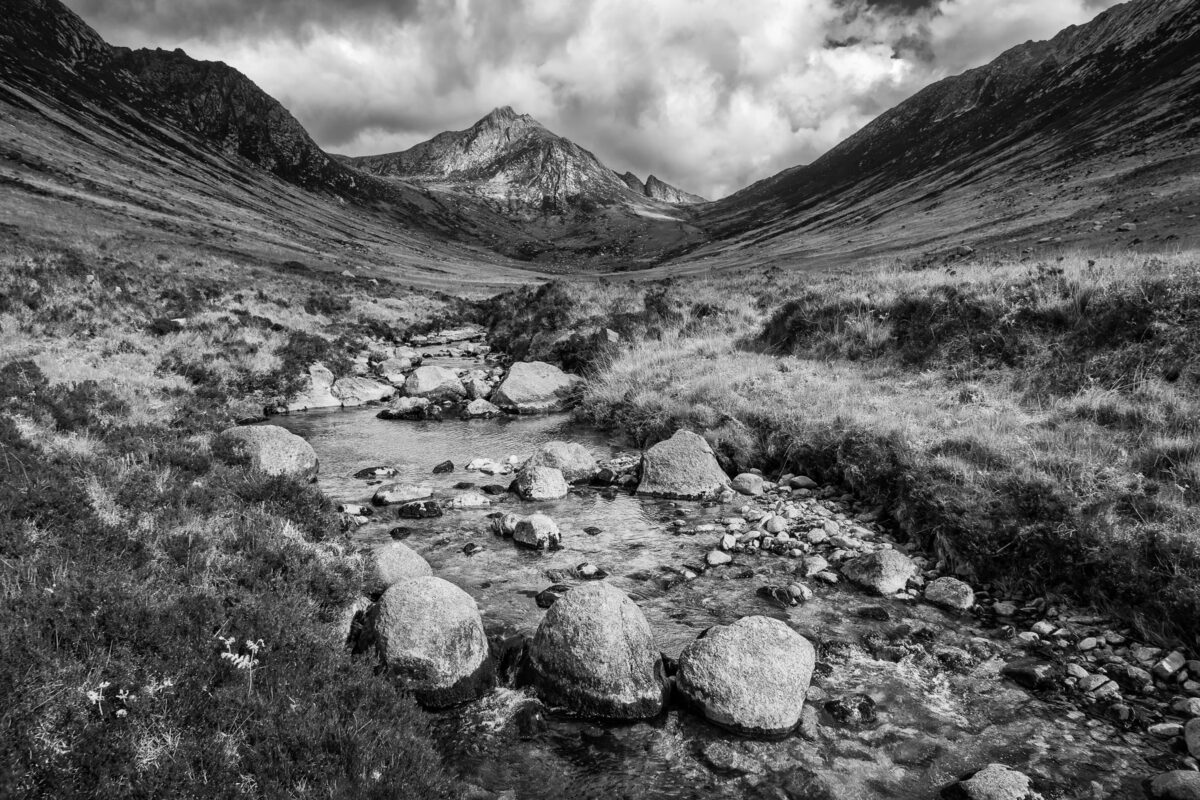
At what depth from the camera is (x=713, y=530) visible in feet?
37.2

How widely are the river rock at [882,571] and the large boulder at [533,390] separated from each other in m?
14.5

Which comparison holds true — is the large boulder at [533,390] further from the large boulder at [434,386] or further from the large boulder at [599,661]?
the large boulder at [599,661]

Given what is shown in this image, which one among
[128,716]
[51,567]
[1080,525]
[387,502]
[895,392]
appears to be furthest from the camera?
[895,392]

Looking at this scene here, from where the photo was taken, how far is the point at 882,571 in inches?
352

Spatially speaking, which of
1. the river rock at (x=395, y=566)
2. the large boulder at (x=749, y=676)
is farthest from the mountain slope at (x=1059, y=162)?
the river rock at (x=395, y=566)

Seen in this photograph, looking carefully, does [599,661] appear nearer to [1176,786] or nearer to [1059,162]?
[1176,786]

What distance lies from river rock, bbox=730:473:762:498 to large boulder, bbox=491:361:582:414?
10319 millimetres

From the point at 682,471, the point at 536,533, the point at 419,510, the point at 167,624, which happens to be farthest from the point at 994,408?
the point at 167,624

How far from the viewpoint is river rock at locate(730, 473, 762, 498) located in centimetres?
1305

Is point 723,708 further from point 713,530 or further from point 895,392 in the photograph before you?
point 895,392

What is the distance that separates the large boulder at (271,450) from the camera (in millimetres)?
12102

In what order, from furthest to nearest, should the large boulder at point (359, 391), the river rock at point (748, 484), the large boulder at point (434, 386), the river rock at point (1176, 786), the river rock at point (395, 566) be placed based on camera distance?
the large boulder at point (434, 386) < the large boulder at point (359, 391) < the river rock at point (748, 484) < the river rock at point (395, 566) < the river rock at point (1176, 786)

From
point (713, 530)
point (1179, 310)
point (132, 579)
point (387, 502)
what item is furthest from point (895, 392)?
point (132, 579)

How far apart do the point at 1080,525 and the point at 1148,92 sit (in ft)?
501
